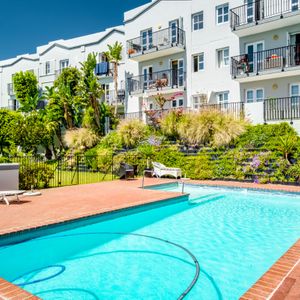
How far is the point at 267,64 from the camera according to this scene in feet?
67.5

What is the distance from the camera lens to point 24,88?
116 ft

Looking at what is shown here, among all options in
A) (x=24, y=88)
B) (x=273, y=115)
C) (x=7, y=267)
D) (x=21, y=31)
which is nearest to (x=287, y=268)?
(x=7, y=267)

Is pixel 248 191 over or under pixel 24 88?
under

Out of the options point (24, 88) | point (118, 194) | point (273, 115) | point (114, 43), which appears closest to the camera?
point (118, 194)

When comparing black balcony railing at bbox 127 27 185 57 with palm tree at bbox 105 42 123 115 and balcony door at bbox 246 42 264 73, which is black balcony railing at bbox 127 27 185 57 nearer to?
palm tree at bbox 105 42 123 115

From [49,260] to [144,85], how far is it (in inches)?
909

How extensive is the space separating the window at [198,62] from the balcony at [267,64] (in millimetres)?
3015

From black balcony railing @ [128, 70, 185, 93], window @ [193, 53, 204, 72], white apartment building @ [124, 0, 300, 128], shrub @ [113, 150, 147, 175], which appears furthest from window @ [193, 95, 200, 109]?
shrub @ [113, 150, 147, 175]

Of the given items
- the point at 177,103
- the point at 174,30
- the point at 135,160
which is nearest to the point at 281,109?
the point at 177,103

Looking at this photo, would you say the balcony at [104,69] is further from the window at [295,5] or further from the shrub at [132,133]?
the window at [295,5]

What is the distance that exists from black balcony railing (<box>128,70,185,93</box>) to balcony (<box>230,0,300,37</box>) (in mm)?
5864

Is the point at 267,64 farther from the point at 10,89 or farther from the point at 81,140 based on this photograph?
the point at 10,89

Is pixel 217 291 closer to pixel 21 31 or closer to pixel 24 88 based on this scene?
pixel 21 31

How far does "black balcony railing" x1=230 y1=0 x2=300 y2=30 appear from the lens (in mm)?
20127
